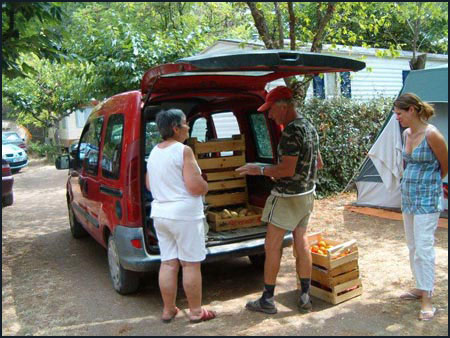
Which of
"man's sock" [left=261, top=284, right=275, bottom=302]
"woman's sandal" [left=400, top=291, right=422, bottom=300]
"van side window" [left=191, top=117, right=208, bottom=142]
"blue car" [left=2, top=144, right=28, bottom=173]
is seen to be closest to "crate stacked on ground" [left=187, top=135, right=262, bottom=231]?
"van side window" [left=191, top=117, right=208, bottom=142]

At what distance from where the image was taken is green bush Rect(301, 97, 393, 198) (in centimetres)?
912

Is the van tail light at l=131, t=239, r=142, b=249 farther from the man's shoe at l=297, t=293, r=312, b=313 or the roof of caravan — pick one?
the roof of caravan

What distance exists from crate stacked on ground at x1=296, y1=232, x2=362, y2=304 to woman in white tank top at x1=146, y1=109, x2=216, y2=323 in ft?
3.72

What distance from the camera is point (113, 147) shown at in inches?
178

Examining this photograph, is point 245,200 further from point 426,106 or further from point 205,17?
point 205,17

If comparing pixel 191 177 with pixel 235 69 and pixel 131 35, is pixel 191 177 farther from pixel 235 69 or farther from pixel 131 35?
pixel 131 35

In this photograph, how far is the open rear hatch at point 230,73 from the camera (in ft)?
11.3

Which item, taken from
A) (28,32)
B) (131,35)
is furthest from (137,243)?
(131,35)

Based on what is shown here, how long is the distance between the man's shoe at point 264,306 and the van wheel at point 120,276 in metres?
1.18

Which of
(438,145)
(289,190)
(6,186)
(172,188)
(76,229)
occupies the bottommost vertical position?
(76,229)

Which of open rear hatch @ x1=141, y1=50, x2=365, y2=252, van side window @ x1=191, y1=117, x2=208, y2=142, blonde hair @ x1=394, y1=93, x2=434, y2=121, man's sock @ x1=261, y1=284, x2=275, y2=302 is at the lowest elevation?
man's sock @ x1=261, y1=284, x2=275, y2=302

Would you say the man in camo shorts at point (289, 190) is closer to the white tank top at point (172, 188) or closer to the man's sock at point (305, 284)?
the man's sock at point (305, 284)

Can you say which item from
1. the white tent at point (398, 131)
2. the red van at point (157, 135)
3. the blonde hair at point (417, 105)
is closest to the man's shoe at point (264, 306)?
the red van at point (157, 135)

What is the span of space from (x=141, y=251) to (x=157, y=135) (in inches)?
53.4
